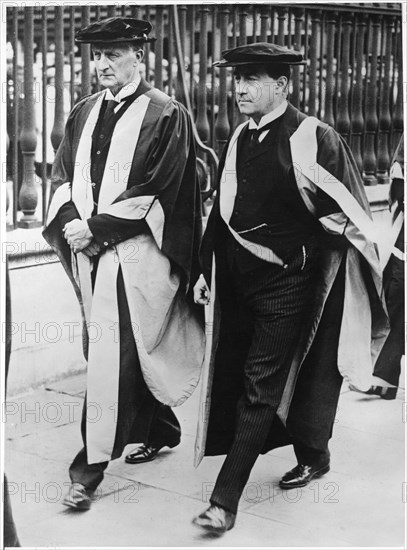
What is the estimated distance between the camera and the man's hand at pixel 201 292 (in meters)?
4.85

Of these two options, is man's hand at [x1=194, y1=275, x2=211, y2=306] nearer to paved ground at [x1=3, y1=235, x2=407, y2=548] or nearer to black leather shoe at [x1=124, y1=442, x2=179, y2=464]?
paved ground at [x1=3, y1=235, x2=407, y2=548]

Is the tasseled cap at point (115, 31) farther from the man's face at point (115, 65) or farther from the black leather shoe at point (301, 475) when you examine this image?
the black leather shoe at point (301, 475)

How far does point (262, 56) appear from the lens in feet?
15.0

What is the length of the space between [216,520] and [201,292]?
1.05 metres

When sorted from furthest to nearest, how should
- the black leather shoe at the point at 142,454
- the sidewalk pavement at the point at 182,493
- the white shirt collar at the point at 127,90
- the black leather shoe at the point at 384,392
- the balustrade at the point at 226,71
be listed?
the black leather shoe at the point at 384,392 → the balustrade at the point at 226,71 → the black leather shoe at the point at 142,454 → the white shirt collar at the point at 127,90 → the sidewalk pavement at the point at 182,493

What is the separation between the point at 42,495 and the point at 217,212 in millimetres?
1480

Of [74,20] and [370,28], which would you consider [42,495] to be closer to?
[74,20]

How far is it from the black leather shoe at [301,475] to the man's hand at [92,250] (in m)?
1.36

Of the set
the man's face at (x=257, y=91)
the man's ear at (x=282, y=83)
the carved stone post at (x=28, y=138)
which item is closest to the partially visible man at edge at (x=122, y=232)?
the man's face at (x=257, y=91)

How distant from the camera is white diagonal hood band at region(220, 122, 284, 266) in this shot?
463cm

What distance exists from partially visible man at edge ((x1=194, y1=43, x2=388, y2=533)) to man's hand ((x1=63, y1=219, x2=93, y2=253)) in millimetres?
539

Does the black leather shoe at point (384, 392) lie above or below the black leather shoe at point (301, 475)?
above

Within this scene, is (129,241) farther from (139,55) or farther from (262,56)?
(262,56)

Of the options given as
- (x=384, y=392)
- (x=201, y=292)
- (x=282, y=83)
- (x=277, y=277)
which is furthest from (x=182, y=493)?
(x=282, y=83)
